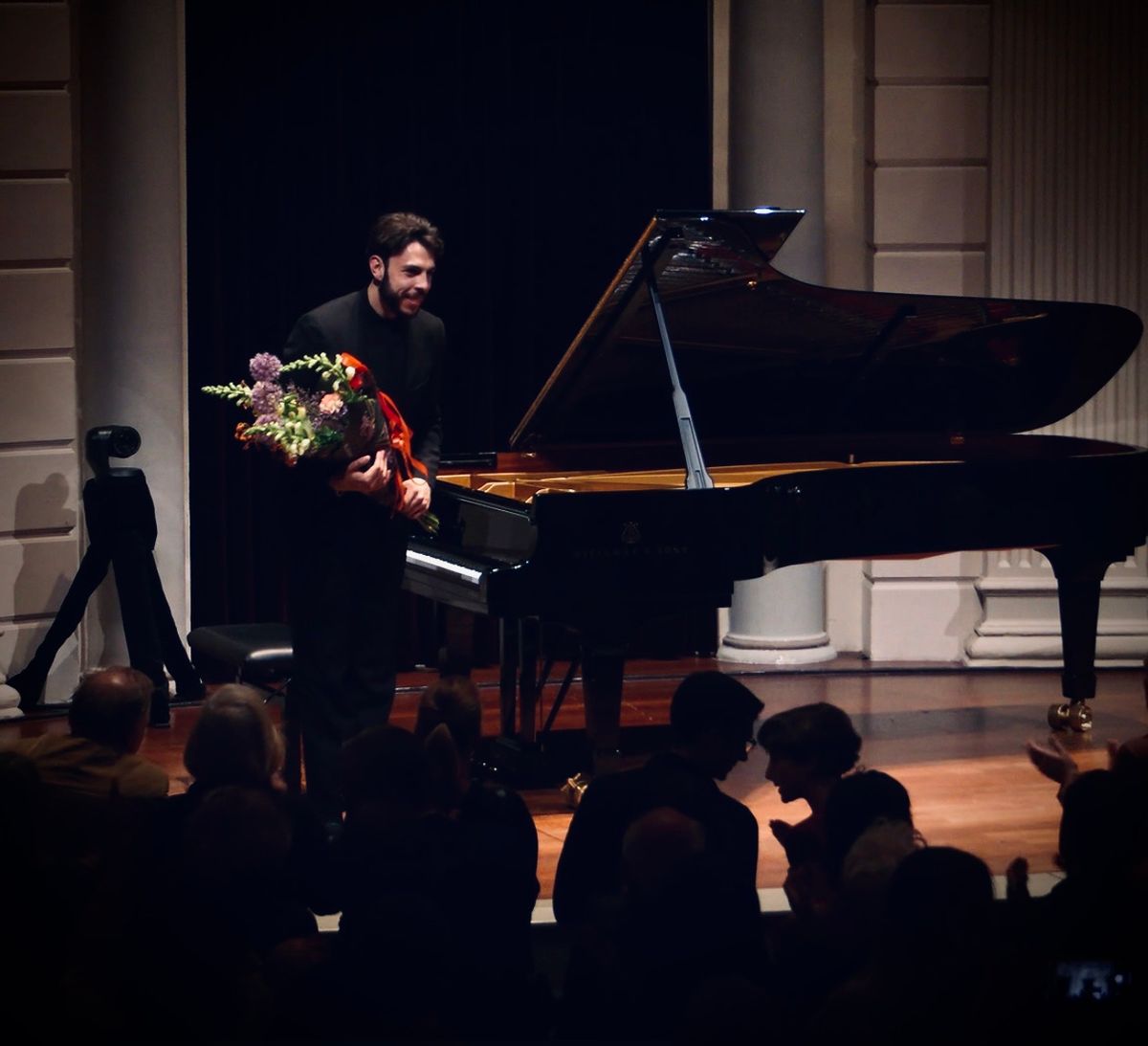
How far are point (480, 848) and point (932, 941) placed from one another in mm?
761

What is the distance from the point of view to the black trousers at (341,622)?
4.42 m

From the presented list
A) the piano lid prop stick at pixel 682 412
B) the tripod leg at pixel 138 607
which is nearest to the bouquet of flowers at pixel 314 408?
the piano lid prop stick at pixel 682 412

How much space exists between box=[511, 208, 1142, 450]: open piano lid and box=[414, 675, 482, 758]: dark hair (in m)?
1.47

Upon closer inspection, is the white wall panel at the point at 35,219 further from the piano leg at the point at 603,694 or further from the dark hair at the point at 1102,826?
the dark hair at the point at 1102,826

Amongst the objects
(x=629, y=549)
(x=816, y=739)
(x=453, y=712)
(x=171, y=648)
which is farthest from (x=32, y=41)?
(x=816, y=739)

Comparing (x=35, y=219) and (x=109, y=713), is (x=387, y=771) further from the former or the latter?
(x=35, y=219)

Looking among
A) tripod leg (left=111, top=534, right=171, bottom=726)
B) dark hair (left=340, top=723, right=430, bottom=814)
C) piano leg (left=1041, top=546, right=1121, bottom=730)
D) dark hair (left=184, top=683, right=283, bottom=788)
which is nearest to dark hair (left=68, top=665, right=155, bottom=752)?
dark hair (left=184, top=683, right=283, bottom=788)

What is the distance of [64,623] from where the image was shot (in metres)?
6.60

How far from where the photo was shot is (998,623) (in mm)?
7516

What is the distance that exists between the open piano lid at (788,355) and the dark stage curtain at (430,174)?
1.85 metres

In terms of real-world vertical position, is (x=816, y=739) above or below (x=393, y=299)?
below

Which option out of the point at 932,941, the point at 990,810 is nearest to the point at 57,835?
the point at 932,941

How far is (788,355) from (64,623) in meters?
2.86

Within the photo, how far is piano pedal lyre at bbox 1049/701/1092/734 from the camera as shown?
20.2 ft
